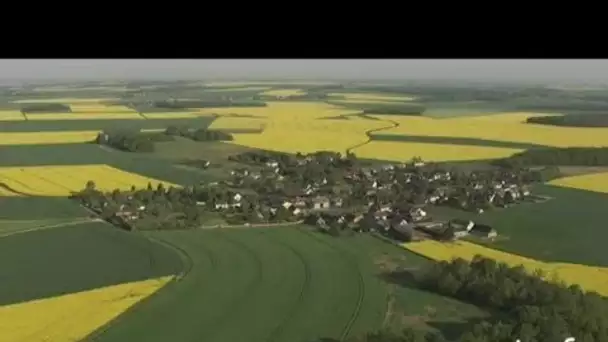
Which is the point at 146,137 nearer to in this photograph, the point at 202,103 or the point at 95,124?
the point at 95,124

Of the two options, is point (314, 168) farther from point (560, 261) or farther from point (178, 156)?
point (560, 261)

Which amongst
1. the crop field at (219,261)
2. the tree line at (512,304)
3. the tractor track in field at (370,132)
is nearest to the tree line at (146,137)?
the crop field at (219,261)

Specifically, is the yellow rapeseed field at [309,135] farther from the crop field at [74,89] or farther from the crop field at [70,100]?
the crop field at [74,89]

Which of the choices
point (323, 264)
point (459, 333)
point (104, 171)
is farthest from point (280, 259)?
point (104, 171)

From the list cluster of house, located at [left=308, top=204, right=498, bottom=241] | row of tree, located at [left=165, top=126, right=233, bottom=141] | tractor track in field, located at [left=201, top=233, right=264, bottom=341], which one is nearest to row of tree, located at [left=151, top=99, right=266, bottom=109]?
row of tree, located at [left=165, top=126, right=233, bottom=141]

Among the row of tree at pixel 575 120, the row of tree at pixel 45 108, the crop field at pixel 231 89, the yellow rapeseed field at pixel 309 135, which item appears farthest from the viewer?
the crop field at pixel 231 89

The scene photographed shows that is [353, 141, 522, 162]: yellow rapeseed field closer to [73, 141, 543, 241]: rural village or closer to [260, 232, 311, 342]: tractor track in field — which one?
[73, 141, 543, 241]: rural village
